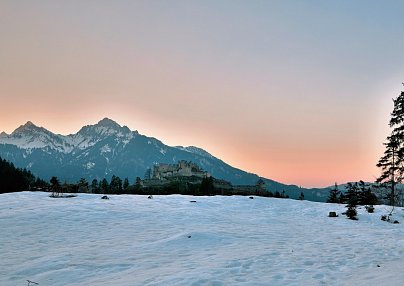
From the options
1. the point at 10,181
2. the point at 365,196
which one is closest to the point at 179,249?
the point at 365,196

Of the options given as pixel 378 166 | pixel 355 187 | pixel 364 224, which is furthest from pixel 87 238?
pixel 355 187

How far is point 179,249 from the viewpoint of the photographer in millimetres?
14250

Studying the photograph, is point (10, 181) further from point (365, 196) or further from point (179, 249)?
point (179, 249)

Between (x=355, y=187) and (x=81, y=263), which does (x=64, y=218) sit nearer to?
(x=81, y=263)

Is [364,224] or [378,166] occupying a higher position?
[378,166]

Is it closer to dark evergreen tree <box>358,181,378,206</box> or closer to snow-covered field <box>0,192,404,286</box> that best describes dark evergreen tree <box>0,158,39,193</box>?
dark evergreen tree <box>358,181,378,206</box>

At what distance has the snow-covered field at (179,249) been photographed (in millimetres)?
10305

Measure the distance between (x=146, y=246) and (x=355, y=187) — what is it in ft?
189

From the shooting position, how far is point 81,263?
39.7 feet

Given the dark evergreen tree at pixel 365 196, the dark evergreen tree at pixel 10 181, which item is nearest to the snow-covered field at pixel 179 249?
the dark evergreen tree at pixel 365 196

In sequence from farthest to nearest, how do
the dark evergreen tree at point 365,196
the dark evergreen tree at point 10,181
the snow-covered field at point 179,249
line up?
1. the dark evergreen tree at point 10,181
2. the dark evergreen tree at point 365,196
3. the snow-covered field at point 179,249

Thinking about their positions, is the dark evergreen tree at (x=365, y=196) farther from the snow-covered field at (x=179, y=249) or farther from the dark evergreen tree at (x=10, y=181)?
the dark evergreen tree at (x=10, y=181)

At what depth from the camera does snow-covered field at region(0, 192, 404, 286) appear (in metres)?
10.3

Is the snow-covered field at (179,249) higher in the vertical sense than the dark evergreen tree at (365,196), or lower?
lower
